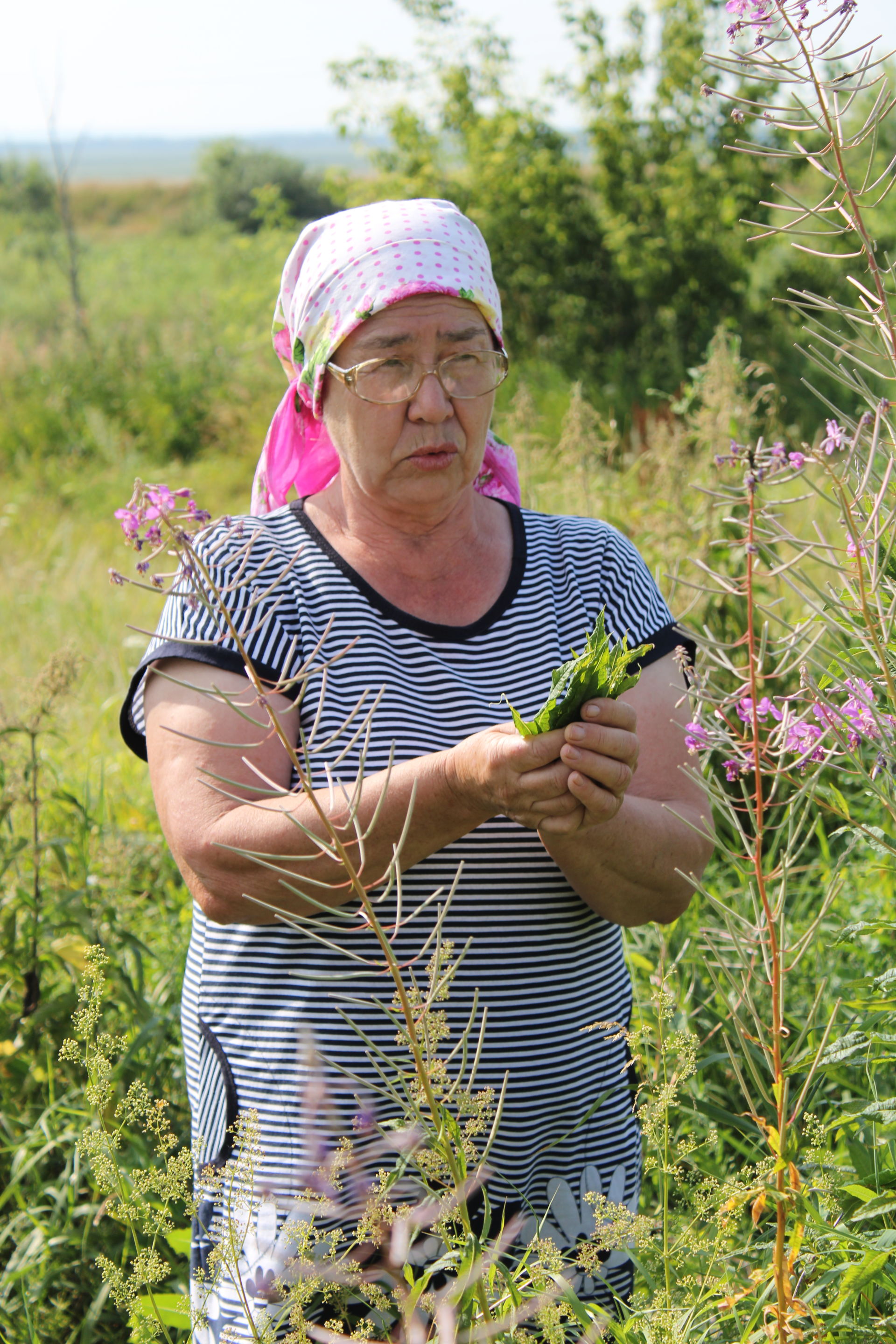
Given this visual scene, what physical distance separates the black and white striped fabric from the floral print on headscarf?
13.2 inches

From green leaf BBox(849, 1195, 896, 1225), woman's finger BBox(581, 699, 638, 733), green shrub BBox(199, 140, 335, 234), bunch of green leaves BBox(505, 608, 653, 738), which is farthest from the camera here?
green shrub BBox(199, 140, 335, 234)

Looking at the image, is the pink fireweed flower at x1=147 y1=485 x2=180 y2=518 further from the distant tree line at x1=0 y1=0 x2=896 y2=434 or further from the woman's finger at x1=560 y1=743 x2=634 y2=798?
the distant tree line at x1=0 y1=0 x2=896 y2=434

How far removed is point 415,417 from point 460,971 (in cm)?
90

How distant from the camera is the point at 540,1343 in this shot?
115 centimetres

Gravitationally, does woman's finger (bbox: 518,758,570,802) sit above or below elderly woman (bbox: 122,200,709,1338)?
above

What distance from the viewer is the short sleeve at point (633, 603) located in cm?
214

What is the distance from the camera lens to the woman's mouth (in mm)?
2082

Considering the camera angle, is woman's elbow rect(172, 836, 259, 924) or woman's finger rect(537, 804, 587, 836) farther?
woman's elbow rect(172, 836, 259, 924)

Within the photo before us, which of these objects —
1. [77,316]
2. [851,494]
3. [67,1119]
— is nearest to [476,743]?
[851,494]

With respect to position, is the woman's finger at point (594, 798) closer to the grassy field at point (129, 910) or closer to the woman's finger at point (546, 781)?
the woman's finger at point (546, 781)

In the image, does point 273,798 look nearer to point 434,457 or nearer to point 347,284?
point 434,457

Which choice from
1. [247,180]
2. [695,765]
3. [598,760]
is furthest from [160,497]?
[247,180]

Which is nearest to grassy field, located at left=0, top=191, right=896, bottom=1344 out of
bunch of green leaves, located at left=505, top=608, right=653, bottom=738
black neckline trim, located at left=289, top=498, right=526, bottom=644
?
bunch of green leaves, located at left=505, top=608, right=653, bottom=738

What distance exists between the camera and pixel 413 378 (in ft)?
6.82
